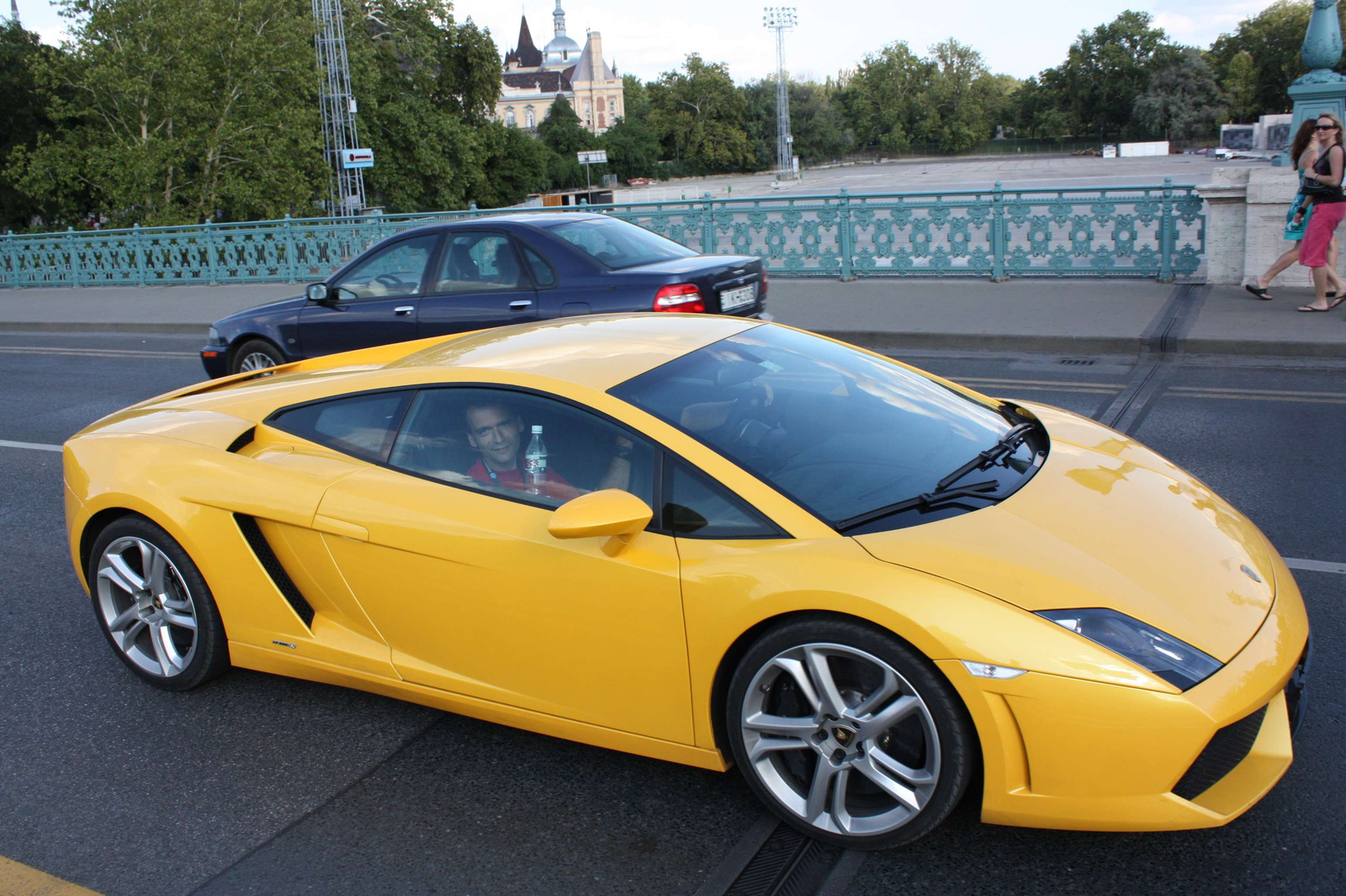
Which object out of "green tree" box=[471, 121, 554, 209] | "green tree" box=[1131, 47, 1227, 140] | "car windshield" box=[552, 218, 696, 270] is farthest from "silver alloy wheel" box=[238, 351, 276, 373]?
"green tree" box=[1131, 47, 1227, 140]

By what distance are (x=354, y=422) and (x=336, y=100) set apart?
145 ft

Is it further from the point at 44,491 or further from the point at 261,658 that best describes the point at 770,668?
the point at 44,491

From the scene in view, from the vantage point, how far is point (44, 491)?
6953mm

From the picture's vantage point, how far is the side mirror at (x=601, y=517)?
2764mm

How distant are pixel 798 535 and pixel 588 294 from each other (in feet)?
18.2

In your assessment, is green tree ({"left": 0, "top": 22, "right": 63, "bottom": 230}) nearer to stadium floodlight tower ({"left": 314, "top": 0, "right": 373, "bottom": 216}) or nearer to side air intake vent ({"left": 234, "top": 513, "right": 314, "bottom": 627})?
stadium floodlight tower ({"left": 314, "top": 0, "right": 373, "bottom": 216})

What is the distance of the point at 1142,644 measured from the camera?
250 centimetres

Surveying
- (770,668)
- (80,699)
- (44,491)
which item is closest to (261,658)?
(80,699)

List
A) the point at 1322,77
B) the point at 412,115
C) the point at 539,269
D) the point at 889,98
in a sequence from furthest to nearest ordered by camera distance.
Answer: the point at 889,98 → the point at 412,115 → the point at 1322,77 → the point at 539,269

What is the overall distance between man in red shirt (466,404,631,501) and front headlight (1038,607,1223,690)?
4.47 feet

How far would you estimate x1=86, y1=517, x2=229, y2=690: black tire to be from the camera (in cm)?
379

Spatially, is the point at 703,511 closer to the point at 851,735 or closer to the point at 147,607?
the point at 851,735

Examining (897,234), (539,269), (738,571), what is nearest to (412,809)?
(738,571)

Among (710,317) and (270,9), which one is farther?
(270,9)
